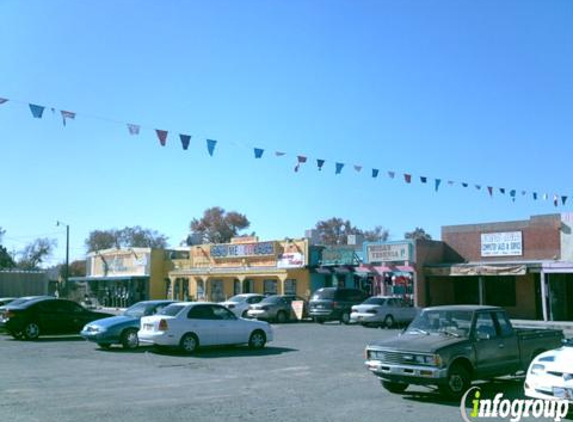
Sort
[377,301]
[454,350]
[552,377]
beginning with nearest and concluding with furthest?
[552,377] → [454,350] → [377,301]

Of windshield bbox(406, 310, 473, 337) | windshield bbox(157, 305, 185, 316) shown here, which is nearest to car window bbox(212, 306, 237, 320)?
windshield bbox(157, 305, 185, 316)

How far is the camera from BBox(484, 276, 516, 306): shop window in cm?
3533

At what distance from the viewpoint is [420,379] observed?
34.9 ft

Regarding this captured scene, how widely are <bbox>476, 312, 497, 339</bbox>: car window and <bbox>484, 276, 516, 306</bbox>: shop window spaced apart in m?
24.5

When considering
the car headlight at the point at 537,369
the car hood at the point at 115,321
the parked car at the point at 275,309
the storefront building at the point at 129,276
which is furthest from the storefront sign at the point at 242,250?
the car headlight at the point at 537,369

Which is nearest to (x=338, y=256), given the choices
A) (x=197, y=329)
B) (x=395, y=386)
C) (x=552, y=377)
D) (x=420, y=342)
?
(x=197, y=329)

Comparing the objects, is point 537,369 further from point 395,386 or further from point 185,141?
point 185,141

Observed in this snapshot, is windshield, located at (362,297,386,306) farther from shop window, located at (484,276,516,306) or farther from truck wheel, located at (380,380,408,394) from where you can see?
truck wheel, located at (380,380,408,394)

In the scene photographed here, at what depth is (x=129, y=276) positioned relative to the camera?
53.6m

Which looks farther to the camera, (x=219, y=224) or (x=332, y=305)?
(x=219, y=224)

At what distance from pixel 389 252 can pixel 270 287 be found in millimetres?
9812

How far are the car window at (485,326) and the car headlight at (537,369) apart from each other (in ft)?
5.50

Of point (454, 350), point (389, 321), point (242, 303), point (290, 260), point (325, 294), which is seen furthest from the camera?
point (290, 260)

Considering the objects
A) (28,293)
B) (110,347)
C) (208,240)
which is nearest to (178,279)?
(28,293)
